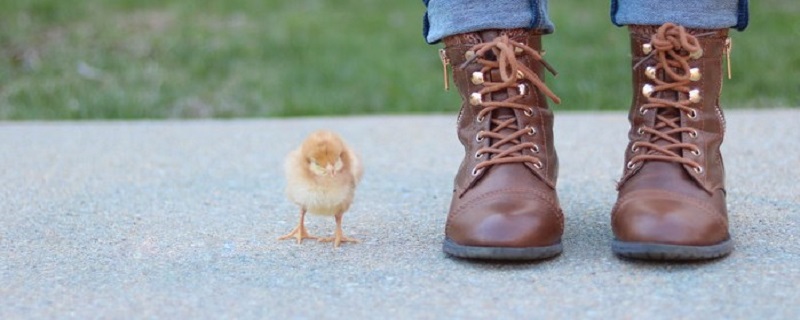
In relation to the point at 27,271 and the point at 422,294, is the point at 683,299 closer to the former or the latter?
the point at 422,294

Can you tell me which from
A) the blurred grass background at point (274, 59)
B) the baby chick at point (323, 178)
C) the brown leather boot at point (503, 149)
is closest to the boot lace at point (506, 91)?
the brown leather boot at point (503, 149)

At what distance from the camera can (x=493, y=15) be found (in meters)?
2.19

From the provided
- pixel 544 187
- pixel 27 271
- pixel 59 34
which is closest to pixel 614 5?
pixel 544 187

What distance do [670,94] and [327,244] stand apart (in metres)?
0.82

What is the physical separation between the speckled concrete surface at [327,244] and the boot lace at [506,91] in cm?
23

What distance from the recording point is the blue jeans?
85.5 inches

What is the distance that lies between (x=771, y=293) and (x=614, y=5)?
0.74 metres

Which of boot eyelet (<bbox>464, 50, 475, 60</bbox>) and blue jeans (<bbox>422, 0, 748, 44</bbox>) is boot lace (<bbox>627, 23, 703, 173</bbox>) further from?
boot eyelet (<bbox>464, 50, 475, 60</bbox>)

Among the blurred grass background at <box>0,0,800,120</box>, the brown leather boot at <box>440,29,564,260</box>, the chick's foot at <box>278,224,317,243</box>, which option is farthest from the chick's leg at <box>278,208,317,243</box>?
the blurred grass background at <box>0,0,800,120</box>

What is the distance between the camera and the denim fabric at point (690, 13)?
7.12 ft

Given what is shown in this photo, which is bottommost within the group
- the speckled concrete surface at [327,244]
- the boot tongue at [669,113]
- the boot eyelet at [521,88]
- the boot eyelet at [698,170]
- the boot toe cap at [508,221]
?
the speckled concrete surface at [327,244]

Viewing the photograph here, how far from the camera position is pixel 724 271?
6.58ft

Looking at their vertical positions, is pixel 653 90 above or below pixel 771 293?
above

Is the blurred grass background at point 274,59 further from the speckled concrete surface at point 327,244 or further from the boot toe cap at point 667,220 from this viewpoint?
the boot toe cap at point 667,220
